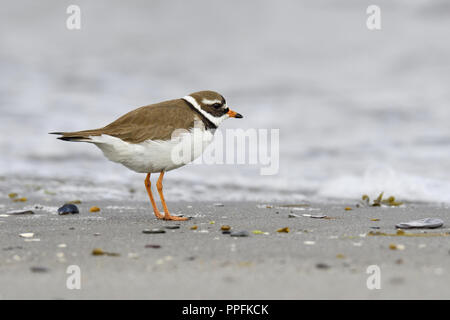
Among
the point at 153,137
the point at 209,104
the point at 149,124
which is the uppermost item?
the point at 209,104

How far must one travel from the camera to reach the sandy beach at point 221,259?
312 cm

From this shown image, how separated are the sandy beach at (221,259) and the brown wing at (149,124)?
93 cm

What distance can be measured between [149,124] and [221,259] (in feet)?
7.76

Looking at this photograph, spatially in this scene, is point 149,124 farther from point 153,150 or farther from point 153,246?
point 153,246

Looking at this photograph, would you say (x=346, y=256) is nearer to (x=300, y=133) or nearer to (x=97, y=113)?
(x=300, y=133)

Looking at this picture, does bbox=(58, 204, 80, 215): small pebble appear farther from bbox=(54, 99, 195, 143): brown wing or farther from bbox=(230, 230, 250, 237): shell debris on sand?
bbox=(230, 230, 250, 237): shell debris on sand

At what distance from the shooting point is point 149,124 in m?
5.72

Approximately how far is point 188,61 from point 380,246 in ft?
51.9

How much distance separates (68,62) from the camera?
763 inches

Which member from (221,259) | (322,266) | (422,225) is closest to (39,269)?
(221,259)

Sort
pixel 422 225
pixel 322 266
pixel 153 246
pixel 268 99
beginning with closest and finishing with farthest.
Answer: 1. pixel 322 266
2. pixel 153 246
3. pixel 422 225
4. pixel 268 99

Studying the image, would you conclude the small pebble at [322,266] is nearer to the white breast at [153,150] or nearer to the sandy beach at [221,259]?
the sandy beach at [221,259]

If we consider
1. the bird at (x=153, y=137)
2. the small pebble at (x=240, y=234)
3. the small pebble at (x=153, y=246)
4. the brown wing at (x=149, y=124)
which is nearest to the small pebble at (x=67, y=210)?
the bird at (x=153, y=137)
